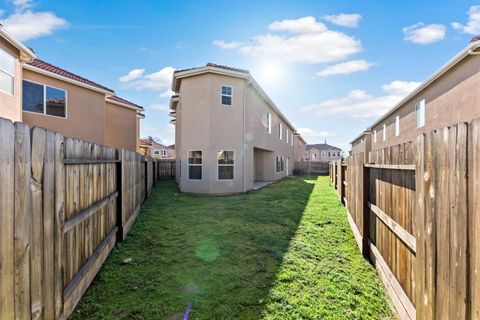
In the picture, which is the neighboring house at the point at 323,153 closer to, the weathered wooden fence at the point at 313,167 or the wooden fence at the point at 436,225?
the weathered wooden fence at the point at 313,167

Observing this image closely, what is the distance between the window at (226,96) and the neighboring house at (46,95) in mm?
7133

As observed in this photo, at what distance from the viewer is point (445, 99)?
38.6 feet

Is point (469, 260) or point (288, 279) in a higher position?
point (469, 260)

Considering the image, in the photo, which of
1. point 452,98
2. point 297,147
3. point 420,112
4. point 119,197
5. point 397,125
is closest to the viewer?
point 119,197

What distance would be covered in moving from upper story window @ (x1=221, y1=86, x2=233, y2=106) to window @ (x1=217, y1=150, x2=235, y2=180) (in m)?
2.54

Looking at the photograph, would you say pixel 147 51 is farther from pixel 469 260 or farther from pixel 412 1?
pixel 469 260

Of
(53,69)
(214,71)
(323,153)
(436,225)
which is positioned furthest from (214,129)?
(323,153)

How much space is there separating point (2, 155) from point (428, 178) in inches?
133

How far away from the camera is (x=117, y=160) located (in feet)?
18.1

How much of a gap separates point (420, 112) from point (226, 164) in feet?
38.0

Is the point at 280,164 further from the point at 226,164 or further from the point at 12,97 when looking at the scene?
the point at 12,97

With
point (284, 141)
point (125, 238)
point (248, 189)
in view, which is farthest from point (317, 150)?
point (125, 238)

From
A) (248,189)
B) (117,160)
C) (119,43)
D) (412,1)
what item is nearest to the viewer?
(117,160)

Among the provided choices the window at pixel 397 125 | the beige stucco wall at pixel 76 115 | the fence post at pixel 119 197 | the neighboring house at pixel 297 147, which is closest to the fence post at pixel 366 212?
the fence post at pixel 119 197
